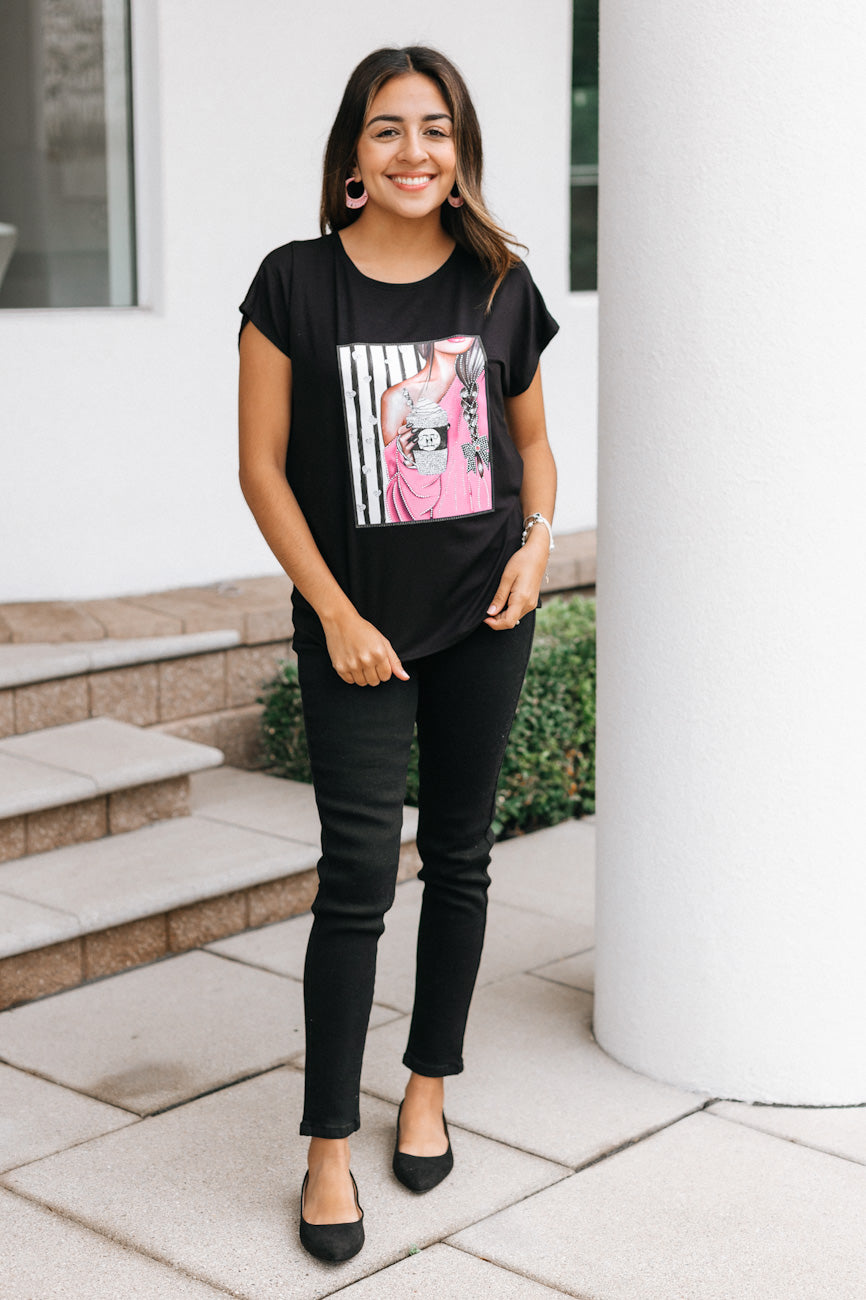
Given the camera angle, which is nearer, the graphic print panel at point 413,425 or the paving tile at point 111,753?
the graphic print panel at point 413,425

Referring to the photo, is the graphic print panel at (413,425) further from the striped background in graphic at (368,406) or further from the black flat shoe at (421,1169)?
the black flat shoe at (421,1169)

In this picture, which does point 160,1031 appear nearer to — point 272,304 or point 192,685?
point 192,685

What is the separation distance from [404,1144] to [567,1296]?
0.44 metres

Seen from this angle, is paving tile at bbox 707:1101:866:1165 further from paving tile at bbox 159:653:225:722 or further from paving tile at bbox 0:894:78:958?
paving tile at bbox 159:653:225:722

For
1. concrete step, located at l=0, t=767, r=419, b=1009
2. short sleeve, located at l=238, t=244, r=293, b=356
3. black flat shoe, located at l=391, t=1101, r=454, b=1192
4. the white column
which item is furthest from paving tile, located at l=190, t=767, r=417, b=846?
short sleeve, located at l=238, t=244, r=293, b=356

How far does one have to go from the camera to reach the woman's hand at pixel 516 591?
254 cm

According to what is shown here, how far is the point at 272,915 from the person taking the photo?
13.3 feet

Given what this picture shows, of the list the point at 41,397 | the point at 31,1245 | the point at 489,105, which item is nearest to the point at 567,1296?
the point at 31,1245

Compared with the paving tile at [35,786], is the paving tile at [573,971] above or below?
below

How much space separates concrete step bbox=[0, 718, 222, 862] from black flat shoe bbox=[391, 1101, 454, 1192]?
58.4 inches

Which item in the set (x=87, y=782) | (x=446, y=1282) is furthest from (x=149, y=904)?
(x=446, y=1282)

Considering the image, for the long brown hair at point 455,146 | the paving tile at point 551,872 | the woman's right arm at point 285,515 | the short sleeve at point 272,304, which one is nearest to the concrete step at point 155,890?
the paving tile at point 551,872

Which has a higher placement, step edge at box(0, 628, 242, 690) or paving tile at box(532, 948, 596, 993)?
step edge at box(0, 628, 242, 690)

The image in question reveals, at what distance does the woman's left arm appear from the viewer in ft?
8.34
